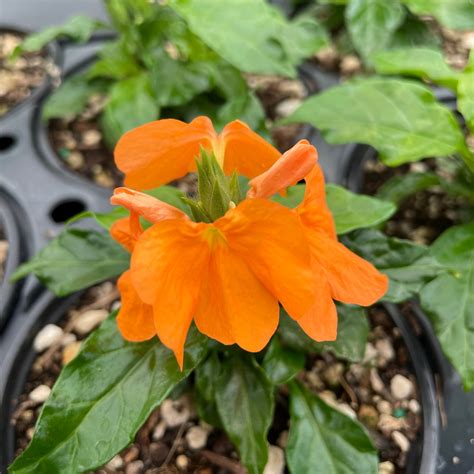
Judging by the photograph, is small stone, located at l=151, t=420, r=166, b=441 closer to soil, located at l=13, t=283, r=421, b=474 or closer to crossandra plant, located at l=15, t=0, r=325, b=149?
soil, located at l=13, t=283, r=421, b=474

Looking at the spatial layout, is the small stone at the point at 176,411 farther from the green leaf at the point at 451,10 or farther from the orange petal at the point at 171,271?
the green leaf at the point at 451,10

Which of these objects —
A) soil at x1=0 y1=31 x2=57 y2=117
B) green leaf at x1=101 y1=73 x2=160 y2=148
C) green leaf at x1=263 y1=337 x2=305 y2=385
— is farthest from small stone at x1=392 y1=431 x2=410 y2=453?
soil at x1=0 y1=31 x2=57 y2=117

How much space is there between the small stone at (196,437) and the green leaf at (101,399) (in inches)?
9.4

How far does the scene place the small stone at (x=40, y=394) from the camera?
0.99 metres

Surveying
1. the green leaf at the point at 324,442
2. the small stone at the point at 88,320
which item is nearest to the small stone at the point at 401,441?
the green leaf at the point at 324,442

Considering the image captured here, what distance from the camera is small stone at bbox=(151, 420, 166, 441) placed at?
96 cm

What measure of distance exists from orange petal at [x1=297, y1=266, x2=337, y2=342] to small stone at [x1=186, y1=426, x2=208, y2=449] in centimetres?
40

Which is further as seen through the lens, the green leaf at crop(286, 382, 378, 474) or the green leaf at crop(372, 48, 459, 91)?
the green leaf at crop(372, 48, 459, 91)

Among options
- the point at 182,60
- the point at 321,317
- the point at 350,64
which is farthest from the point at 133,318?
the point at 350,64

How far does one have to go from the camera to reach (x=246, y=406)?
33.1 inches

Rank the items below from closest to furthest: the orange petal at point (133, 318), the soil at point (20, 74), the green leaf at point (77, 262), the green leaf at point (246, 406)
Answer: the orange petal at point (133, 318), the green leaf at point (246, 406), the green leaf at point (77, 262), the soil at point (20, 74)

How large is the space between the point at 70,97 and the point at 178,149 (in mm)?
828

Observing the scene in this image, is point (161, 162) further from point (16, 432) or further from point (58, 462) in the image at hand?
point (16, 432)

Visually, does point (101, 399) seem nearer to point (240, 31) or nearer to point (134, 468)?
point (134, 468)
